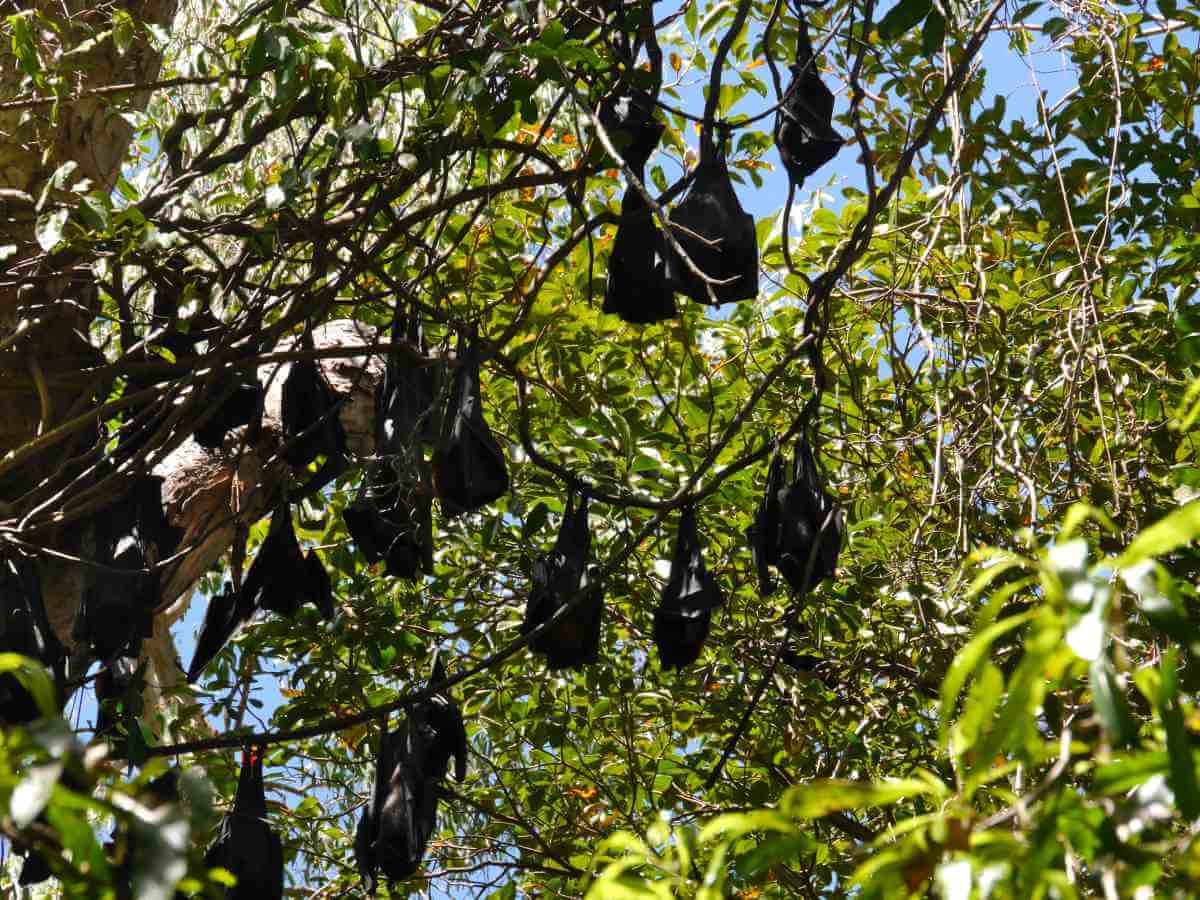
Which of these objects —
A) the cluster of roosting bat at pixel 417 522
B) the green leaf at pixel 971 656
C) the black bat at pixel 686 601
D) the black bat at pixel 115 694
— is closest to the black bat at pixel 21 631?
Result: the cluster of roosting bat at pixel 417 522

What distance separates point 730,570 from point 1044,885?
129 inches

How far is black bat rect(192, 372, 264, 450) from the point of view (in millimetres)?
3072

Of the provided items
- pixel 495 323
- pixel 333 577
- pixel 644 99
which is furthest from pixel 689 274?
pixel 333 577

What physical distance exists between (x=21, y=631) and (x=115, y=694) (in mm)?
463

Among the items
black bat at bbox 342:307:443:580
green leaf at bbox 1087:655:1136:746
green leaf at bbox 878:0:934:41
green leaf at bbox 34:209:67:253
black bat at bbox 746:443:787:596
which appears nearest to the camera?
green leaf at bbox 1087:655:1136:746

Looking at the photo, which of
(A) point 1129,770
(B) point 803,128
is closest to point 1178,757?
(A) point 1129,770

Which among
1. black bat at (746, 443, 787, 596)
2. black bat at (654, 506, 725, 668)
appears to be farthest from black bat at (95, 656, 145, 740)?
black bat at (746, 443, 787, 596)

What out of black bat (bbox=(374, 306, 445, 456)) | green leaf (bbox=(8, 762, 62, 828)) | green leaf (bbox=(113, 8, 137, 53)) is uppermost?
green leaf (bbox=(113, 8, 137, 53))

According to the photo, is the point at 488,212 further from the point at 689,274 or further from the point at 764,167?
the point at 764,167

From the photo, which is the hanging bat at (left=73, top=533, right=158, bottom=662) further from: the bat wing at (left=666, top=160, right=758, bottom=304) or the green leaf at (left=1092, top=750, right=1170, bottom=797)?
the green leaf at (left=1092, top=750, right=1170, bottom=797)

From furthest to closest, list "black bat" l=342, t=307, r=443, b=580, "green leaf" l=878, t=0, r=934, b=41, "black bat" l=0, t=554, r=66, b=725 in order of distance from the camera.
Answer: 1. "black bat" l=342, t=307, r=443, b=580
2. "black bat" l=0, t=554, r=66, b=725
3. "green leaf" l=878, t=0, r=934, b=41

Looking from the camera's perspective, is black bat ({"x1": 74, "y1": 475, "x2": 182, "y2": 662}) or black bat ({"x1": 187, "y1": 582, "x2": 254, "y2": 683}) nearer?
black bat ({"x1": 74, "y1": 475, "x2": 182, "y2": 662})

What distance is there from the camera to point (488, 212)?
3115mm

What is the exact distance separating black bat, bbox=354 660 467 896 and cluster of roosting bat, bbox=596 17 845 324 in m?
1.13
